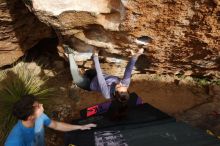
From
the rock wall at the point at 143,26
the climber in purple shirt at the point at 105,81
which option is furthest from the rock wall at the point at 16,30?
the climber in purple shirt at the point at 105,81

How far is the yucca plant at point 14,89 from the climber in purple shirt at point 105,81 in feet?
2.60

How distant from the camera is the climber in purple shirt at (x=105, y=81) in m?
4.35

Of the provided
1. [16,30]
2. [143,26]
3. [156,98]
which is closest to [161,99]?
[156,98]

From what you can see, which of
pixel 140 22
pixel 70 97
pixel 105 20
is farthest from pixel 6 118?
pixel 140 22

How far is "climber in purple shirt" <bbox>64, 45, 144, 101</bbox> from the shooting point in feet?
14.3

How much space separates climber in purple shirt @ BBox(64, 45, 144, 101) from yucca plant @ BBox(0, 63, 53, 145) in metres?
0.79

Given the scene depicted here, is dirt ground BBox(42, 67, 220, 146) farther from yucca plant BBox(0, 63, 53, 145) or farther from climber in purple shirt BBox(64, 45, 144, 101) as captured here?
climber in purple shirt BBox(64, 45, 144, 101)

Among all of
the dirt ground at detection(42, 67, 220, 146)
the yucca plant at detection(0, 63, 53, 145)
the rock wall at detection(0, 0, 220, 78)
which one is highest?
the rock wall at detection(0, 0, 220, 78)

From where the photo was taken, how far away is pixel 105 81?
4.78 m

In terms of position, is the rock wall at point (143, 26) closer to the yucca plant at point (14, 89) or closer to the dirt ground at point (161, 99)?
the dirt ground at point (161, 99)

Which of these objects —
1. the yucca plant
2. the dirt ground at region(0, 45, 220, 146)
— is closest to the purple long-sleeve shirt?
the dirt ground at region(0, 45, 220, 146)

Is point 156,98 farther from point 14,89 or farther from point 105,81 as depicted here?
point 14,89

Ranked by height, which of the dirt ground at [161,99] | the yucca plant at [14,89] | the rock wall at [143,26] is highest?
the rock wall at [143,26]

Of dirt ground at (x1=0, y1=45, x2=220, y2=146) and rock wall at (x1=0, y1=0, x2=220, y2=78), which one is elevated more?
rock wall at (x1=0, y1=0, x2=220, y2=78)
